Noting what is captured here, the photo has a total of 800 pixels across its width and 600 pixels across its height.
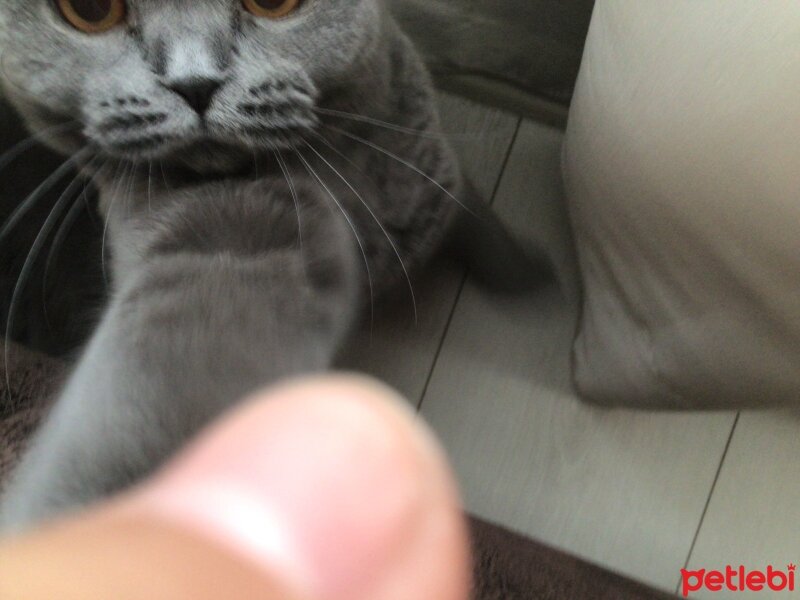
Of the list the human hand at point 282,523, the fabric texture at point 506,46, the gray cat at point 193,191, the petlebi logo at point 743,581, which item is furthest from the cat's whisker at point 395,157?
the petlebi logo at point 743,581

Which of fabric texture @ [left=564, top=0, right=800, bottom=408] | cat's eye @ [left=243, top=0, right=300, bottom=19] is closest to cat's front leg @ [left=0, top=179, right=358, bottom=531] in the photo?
cat's eye @ [left=243, top=0, right=300, bottom=19]

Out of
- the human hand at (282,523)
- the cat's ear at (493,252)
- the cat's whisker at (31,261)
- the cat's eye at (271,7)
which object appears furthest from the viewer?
the cat's ear at (493,252)

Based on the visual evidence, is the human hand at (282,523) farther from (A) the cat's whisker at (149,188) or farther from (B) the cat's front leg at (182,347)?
(A) the cat's whisker at (149,188)

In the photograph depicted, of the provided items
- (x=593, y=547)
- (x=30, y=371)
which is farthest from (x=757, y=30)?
(x=30, y=371)

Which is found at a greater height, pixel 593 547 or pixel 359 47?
pixel 359 47

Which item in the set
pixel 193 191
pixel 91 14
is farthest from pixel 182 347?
pixel 91 14

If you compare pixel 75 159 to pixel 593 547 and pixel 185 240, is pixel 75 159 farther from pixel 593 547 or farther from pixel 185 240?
pixel 593 547
